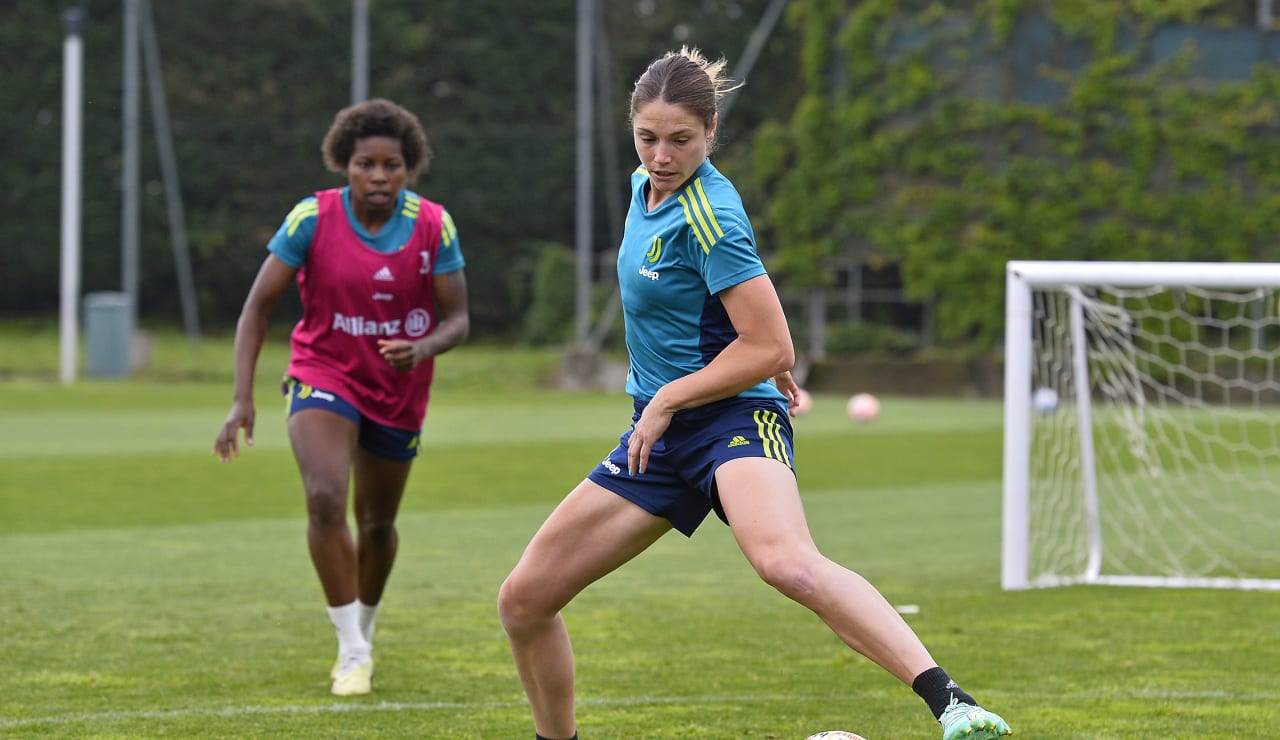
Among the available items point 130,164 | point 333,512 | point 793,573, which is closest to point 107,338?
point 130,164

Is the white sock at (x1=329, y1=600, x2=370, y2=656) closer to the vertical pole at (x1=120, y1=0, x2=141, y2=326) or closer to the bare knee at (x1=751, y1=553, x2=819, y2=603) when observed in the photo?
the bare knee at (x1=751, y1=553, x2=819, y2=603)

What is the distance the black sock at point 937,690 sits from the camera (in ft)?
12.1

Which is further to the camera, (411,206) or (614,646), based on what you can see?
(614,646)

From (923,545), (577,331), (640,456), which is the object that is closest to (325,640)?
(640,456)

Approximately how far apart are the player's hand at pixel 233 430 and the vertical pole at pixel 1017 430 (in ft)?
13.5

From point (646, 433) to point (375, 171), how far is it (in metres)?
2.50

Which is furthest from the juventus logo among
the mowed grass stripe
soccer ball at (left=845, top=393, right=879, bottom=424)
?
soccer ball at (left=845, top=393, right=879, bottom=424)

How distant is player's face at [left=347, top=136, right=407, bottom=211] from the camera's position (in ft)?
20.2

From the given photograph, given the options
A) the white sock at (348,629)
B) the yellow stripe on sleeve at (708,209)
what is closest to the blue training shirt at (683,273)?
the yellow stripe on sleeve at (708,209)

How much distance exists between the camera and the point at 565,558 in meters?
4.19

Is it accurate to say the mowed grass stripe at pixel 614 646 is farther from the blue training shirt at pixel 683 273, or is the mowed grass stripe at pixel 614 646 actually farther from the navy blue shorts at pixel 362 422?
the blue training shirt at pixel 683 273

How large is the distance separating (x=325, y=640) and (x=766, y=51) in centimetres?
3917

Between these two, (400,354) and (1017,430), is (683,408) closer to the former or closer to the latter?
(400,354)

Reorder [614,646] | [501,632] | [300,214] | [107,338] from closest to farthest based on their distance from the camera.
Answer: [300,214] → [614,646] → [501,632] → [107,338]
